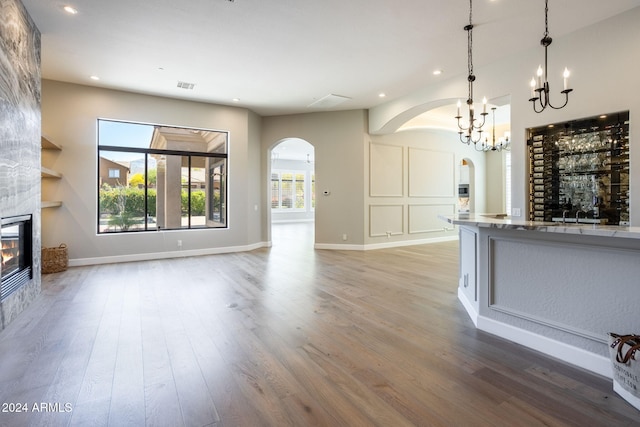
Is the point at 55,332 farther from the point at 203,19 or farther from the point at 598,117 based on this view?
the point at 598,117

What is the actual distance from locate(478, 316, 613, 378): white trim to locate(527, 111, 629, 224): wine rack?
1.79 meters

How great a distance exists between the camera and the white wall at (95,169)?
17.7 ft

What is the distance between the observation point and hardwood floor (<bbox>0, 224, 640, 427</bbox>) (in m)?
1.69

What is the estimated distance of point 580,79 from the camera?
12.3 ft

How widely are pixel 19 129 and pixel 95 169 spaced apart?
2.70 m

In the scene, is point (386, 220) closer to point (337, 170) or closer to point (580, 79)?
point (337, 170)

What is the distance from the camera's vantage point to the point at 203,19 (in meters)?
3.56

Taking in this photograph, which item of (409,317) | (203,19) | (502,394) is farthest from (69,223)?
(502,394)

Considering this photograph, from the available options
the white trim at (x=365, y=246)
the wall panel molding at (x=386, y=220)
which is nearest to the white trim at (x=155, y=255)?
the white trim at (x=365, y=246)

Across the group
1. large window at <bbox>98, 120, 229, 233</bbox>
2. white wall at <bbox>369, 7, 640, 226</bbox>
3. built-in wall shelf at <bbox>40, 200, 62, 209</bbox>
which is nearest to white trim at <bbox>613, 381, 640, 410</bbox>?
white wall at <bbox>369, 7, 640, 226</bbox>

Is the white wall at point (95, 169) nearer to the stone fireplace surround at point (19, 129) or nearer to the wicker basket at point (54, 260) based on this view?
the wicker basket at point (54, 260)

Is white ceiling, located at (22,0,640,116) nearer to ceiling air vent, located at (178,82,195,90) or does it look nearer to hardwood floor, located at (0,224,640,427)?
ceiling air vent, located at (178,82,195,90)

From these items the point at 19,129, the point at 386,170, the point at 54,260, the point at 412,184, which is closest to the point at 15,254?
the point at 19,129

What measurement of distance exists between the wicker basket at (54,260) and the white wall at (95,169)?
0.34 metres
